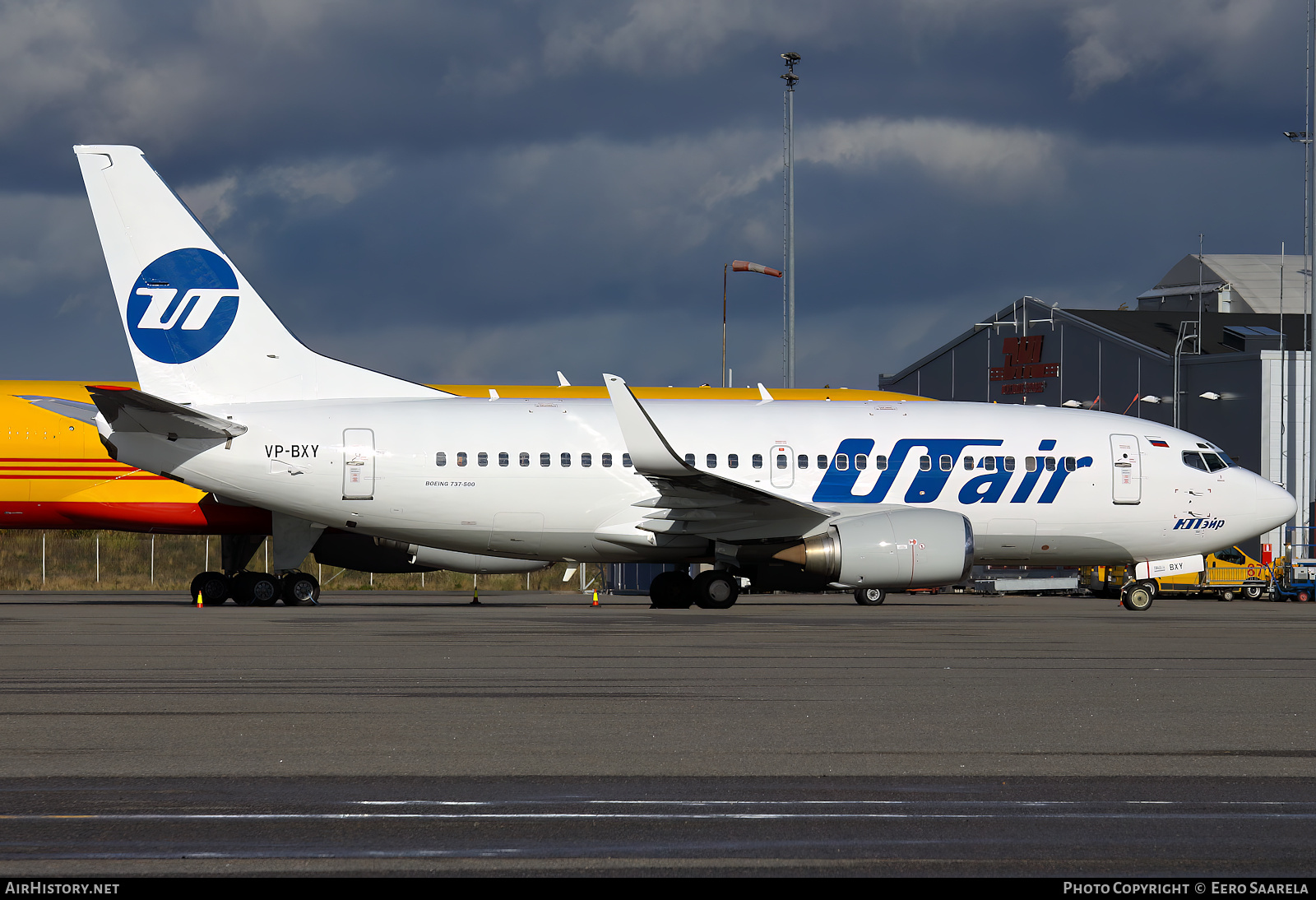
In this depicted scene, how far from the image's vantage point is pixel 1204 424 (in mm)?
55656

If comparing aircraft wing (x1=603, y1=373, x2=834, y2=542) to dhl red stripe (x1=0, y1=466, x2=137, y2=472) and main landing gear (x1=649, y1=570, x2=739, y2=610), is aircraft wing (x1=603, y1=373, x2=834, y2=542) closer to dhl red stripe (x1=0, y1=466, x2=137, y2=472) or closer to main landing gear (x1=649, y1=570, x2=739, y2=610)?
main landing gear (x1=649, y1=570, x2=739, y2=610)

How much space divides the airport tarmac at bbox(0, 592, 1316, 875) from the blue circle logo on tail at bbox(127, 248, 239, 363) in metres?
10.9

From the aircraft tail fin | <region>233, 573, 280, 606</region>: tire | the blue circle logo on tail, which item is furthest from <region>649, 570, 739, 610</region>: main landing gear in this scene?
the blue circle logo on tail

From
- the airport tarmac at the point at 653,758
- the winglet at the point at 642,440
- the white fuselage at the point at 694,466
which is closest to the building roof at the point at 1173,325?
the white fuselage at the point at 694,466

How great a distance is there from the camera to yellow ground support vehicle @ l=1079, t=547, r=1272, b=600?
136 feet

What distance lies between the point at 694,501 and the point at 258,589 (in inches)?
401

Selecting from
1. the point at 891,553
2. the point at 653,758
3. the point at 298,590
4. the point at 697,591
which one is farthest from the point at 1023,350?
the point at 653,758

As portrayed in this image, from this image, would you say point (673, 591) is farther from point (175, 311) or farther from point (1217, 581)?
point (1217, 581)

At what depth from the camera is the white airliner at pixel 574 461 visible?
84.7 ft

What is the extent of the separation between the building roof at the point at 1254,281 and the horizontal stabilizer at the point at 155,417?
59.3m

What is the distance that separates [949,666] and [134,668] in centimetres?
802

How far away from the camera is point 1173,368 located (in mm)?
56438

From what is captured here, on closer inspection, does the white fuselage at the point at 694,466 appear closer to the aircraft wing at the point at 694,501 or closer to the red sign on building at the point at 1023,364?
the aircraft wing at the point at 694,501
